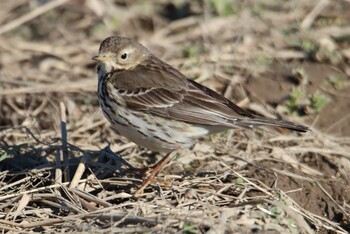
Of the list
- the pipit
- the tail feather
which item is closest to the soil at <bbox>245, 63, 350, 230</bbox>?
the tail feather

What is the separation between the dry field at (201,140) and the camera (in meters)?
5.73

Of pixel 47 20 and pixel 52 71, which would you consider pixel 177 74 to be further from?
pixel 47 20

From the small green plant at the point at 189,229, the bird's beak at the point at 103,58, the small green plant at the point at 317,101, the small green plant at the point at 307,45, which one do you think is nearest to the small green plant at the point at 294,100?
the small green plant at the point at 317,101

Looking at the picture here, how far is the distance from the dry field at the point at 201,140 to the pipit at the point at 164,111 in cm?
38

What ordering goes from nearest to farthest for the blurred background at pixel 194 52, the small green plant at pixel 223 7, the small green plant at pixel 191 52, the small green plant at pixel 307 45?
the blurred background at pixel 194 52 → the small green plant at pixel 191 52 → the small green plant at pixel 307 45 → the small green plant at pixel 223 7

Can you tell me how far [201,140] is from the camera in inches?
290

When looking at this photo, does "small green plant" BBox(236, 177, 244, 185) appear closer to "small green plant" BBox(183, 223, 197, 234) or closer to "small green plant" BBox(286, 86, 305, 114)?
"small green plant" BBox(183, 223, 197, 234)

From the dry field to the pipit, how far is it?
38cm

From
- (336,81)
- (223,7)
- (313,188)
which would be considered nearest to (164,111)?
(313,188)

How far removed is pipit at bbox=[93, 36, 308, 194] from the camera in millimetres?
6215

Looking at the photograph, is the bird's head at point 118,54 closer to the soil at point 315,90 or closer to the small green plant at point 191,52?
the soil at point 315,90

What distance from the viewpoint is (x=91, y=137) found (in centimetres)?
771

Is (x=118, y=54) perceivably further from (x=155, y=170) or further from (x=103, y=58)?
(x=155, y=170)

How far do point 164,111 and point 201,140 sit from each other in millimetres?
1123
